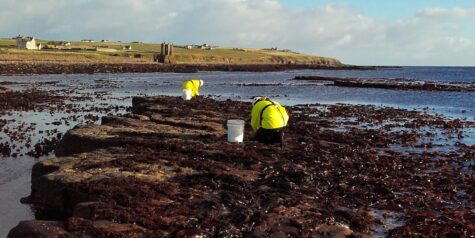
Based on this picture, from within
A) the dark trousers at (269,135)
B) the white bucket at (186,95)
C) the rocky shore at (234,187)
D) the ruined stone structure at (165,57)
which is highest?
the ruined stone structure at (165,57)

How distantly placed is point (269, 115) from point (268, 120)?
187 millimetres

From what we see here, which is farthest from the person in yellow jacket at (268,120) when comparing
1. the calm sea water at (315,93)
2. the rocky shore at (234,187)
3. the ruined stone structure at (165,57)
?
the ruined stone structure at (165,57)

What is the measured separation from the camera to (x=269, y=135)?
14.5 meters

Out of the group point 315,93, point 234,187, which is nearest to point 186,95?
point 234,187

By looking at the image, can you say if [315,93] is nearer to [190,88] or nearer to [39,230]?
[190,88]

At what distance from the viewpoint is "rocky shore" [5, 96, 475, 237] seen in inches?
307

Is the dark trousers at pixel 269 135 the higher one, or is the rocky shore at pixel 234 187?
the dark trousers at pixel 269 135

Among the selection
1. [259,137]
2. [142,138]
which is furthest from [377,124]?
[142,138]

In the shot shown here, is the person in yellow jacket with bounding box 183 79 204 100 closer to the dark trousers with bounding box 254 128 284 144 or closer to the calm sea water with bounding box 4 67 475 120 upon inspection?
the calm sea water with bounding box 4 67 475 120

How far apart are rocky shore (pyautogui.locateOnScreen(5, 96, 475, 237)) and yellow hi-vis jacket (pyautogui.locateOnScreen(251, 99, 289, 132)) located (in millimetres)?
681

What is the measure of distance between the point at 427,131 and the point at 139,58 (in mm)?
109521

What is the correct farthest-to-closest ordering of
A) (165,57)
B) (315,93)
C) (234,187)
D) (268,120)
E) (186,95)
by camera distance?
(165,57) < (315,93) < (186,95) < (268,120) < (234,187)

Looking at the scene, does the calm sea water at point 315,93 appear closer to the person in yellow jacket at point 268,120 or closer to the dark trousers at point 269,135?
the dark trousers at point 269,135

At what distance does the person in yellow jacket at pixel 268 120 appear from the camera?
45.3ft
